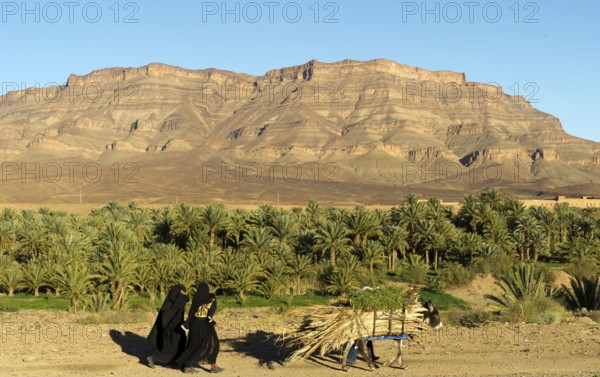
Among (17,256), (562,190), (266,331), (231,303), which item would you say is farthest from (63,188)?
(266,331)

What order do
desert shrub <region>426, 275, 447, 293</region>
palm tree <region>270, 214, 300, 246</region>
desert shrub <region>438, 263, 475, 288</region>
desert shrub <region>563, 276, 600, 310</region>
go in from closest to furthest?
desert shrub <region>563, 276, 600, 310</region> → desert shrub <region>426, 275, 447, 293</region> → desert shrub <region>438, 263, 475, 288</region> → palm tree <region>270, 214, 300, 246</region>

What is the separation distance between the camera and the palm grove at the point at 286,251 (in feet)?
89.6

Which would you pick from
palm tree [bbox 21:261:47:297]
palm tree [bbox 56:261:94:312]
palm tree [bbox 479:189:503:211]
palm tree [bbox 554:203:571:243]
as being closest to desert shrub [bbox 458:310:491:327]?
palm tree [bbox 56:261:94:312]

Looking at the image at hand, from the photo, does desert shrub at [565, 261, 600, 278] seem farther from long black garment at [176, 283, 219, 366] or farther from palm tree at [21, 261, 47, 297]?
long black garment at [176, 283, 219, 366]

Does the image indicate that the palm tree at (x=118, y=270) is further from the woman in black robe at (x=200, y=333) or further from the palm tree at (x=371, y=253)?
the woman in black robe at (x=200, y=333)

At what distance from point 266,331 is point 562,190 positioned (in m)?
165

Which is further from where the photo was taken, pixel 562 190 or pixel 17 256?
pixel 562 190

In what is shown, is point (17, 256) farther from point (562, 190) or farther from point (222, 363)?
point (562, 190)

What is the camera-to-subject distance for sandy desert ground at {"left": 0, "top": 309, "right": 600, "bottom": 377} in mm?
12344

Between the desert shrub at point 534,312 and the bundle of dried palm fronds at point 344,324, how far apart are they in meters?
5.83

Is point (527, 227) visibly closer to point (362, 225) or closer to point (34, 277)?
point (362, 225)

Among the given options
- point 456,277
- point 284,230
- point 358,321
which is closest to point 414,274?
point 456,277

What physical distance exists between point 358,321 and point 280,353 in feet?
7.89

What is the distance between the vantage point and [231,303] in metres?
27.2
